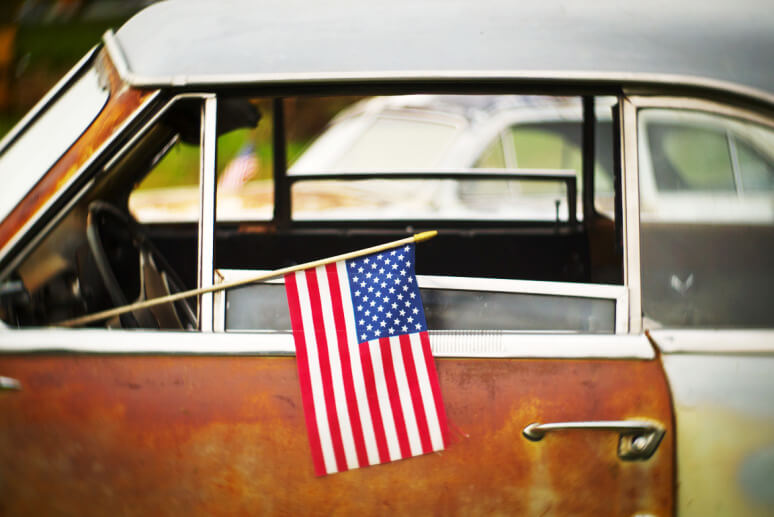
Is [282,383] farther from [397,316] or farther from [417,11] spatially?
[417,11]

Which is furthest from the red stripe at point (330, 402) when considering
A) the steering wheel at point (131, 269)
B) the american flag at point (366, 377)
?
the steering wheel at point (131, 269)

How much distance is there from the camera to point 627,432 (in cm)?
155

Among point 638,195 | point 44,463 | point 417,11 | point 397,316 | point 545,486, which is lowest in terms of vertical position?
point 545,486

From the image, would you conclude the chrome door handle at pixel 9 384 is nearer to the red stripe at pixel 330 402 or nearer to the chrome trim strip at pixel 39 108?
the chrome trim strip at pixel 39 108

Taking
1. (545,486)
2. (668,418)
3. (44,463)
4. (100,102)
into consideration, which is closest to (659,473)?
(668,418)

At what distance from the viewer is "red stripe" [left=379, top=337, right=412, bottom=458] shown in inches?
61.4

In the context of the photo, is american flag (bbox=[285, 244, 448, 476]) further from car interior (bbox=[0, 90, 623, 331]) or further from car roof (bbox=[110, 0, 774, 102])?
car roof (bbox=[110, 0, 774, 102])

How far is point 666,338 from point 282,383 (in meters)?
0.97

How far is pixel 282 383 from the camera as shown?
157cm

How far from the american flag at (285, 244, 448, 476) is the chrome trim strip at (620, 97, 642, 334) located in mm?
539

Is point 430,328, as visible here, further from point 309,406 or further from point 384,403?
point 309,406

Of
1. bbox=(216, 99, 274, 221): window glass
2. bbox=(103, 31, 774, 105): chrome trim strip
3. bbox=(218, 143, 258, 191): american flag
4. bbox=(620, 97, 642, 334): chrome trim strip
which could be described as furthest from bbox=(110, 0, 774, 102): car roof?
bbox=(218, 143, 258, 191): american flag

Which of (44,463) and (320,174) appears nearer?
(44,463)

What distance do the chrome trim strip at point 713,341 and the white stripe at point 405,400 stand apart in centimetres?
63
